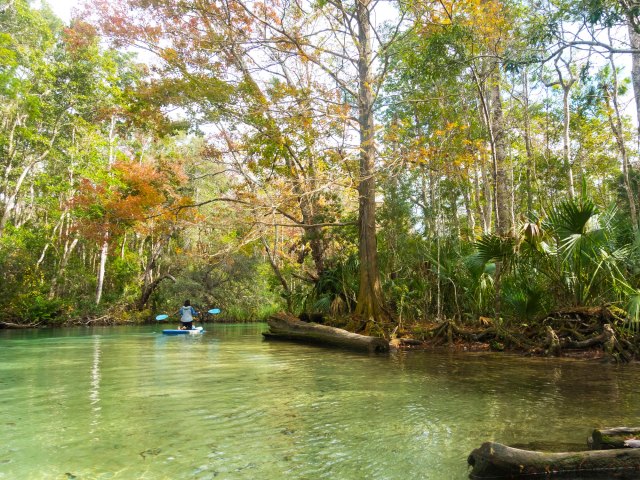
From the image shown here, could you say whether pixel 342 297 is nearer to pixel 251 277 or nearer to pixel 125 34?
pixel 125 34

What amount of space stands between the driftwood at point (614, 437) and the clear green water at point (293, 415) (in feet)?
1.43

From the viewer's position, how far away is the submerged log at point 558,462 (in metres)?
2.71

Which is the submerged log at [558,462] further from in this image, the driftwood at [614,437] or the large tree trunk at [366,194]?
the large tree trunk at [366,194]

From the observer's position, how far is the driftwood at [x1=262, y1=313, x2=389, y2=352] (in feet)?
32.3

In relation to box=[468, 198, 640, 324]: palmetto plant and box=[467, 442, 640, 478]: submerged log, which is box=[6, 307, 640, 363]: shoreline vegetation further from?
box=[467, 442, 640, 478]: submerged log

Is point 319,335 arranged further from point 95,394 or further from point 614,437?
point 614,437

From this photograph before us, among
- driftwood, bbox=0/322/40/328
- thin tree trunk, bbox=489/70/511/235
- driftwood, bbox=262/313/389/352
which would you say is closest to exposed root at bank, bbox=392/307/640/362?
driftwood, bbox=262/313/389/352

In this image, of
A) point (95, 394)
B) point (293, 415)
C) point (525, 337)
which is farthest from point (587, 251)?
point (95, 394)

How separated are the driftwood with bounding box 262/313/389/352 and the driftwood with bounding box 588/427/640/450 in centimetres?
691

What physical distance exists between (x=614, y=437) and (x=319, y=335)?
908 cm

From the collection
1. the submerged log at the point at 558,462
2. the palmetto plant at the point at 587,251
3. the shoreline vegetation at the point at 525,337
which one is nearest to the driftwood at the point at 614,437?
the submerged log at the point at 558,462

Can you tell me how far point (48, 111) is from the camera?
20641mm

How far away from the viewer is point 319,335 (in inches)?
461

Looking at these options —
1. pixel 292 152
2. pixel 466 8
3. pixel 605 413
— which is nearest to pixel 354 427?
pixel 605 413
